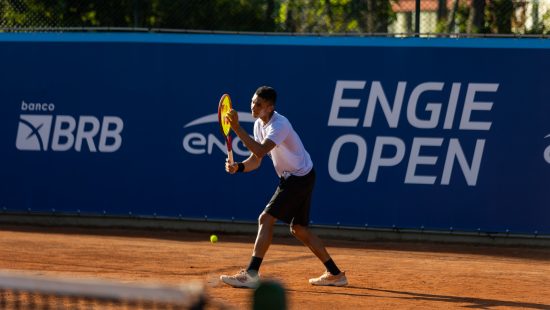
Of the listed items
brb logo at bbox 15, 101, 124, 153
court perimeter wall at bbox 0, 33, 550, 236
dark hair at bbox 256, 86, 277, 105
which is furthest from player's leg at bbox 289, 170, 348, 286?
brb logo at bbox 15, 101, 124, 153

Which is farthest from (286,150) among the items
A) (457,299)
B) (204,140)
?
(204,140)

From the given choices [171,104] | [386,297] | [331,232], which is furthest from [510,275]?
[171,104]

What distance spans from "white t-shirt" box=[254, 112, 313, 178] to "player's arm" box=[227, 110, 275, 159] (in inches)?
3.6

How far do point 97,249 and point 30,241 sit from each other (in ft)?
3.51

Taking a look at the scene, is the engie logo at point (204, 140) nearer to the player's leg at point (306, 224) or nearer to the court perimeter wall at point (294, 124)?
the court perimeter wall at point (294, 124)

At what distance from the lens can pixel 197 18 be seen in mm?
15953

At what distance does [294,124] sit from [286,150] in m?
4.03

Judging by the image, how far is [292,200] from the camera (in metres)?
8.05

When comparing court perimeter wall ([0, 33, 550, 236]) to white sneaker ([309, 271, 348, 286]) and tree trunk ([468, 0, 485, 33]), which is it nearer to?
tree trunk ([468, 0, 485, 33])

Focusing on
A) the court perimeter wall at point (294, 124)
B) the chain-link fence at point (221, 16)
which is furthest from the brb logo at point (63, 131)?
the chain-link fence at point (221, 16)

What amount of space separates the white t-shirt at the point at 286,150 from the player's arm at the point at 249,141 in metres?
0.09

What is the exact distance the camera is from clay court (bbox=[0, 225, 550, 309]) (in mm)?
7914

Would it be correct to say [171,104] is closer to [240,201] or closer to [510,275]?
[240,201]

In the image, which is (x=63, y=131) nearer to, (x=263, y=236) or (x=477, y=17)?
(x=263, y=236)
